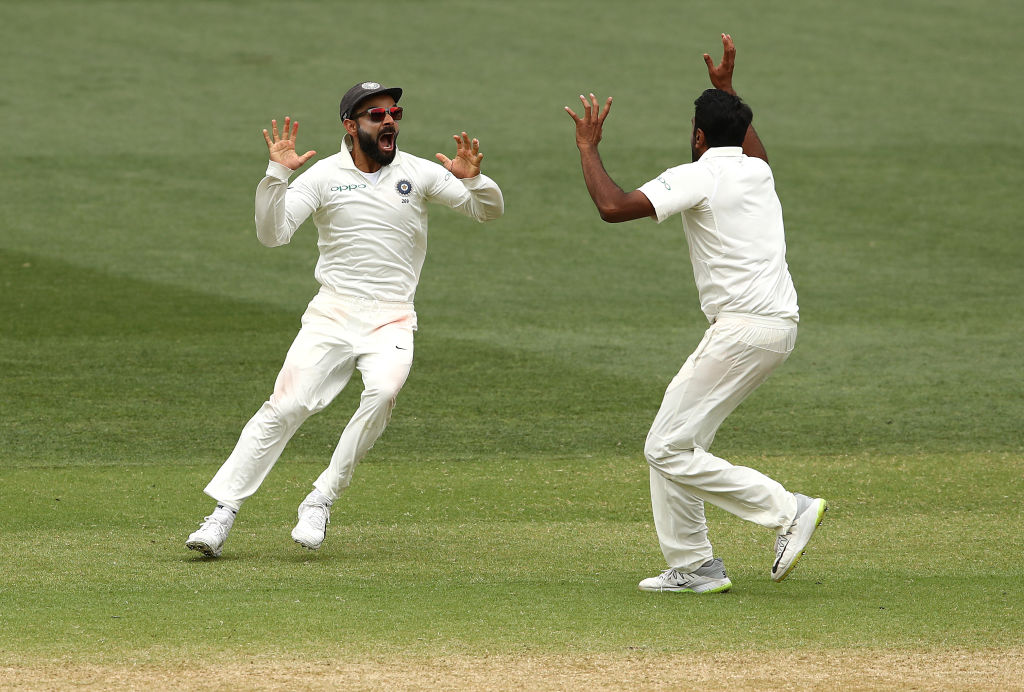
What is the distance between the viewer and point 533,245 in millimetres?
19375

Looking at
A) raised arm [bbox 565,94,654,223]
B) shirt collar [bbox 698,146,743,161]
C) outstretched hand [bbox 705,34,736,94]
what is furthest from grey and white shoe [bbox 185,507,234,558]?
outstretched hand [bbox 705,34,736,94]

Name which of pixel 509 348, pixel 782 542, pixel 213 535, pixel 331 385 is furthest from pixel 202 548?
pixel 509 348

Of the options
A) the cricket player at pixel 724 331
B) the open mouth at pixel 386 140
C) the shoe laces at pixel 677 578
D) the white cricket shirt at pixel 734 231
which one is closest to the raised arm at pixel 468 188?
the open mouth at pixel 386 140

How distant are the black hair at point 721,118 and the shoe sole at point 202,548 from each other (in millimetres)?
3231

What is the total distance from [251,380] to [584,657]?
7.52 meters

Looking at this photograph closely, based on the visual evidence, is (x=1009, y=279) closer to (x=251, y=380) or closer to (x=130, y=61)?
(x=251, y=380)

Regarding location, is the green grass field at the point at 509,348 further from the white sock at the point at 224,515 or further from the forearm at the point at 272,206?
the forearm at the point at 272,206

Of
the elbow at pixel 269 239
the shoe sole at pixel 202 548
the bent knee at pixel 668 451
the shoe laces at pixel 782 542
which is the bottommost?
the shoe sole at pixel 202 548

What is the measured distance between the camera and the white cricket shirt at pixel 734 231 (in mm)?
6770

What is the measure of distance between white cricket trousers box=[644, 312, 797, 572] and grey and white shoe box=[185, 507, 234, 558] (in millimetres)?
2271

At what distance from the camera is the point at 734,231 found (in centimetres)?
680

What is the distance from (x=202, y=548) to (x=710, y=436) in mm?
2657

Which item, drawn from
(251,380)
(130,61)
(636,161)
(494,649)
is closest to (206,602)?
(494,649)

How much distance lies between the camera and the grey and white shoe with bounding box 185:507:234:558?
7.42 m
